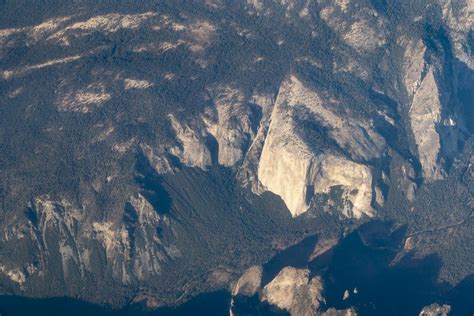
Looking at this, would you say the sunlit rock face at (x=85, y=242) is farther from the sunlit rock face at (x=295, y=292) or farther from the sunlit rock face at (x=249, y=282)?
the sunlit rock face at (x=295, y=292)

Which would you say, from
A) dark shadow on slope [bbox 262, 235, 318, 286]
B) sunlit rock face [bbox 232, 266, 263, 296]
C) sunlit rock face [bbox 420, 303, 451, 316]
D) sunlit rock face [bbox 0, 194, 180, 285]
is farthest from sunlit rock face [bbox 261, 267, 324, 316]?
sunlit rock face [bbox 0, 194, 180, 285]

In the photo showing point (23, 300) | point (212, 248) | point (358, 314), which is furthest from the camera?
point (212, 248)

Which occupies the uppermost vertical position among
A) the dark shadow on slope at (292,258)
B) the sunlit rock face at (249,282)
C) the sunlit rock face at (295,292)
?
the sunlit rock face at (295,292)

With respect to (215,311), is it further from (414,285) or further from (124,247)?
(414,285)

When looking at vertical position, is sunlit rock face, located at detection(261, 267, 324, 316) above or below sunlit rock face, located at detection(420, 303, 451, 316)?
above

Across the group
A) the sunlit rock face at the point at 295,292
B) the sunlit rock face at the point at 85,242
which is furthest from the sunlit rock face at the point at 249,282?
the sunlit rock face at the point at 85,242

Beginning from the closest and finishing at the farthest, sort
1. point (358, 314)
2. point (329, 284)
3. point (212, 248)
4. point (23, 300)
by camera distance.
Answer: point (358, 314) < point (329, 284) < point (23, 300) < point (212, 248)

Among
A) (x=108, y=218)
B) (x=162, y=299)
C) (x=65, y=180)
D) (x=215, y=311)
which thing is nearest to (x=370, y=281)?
(x=215, y=311)

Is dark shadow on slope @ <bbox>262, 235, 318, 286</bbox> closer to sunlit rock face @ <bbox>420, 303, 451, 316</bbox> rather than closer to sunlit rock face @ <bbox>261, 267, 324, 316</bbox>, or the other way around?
sunlit rock face @ <bbox>261, 267, 324, 316</bbox>
